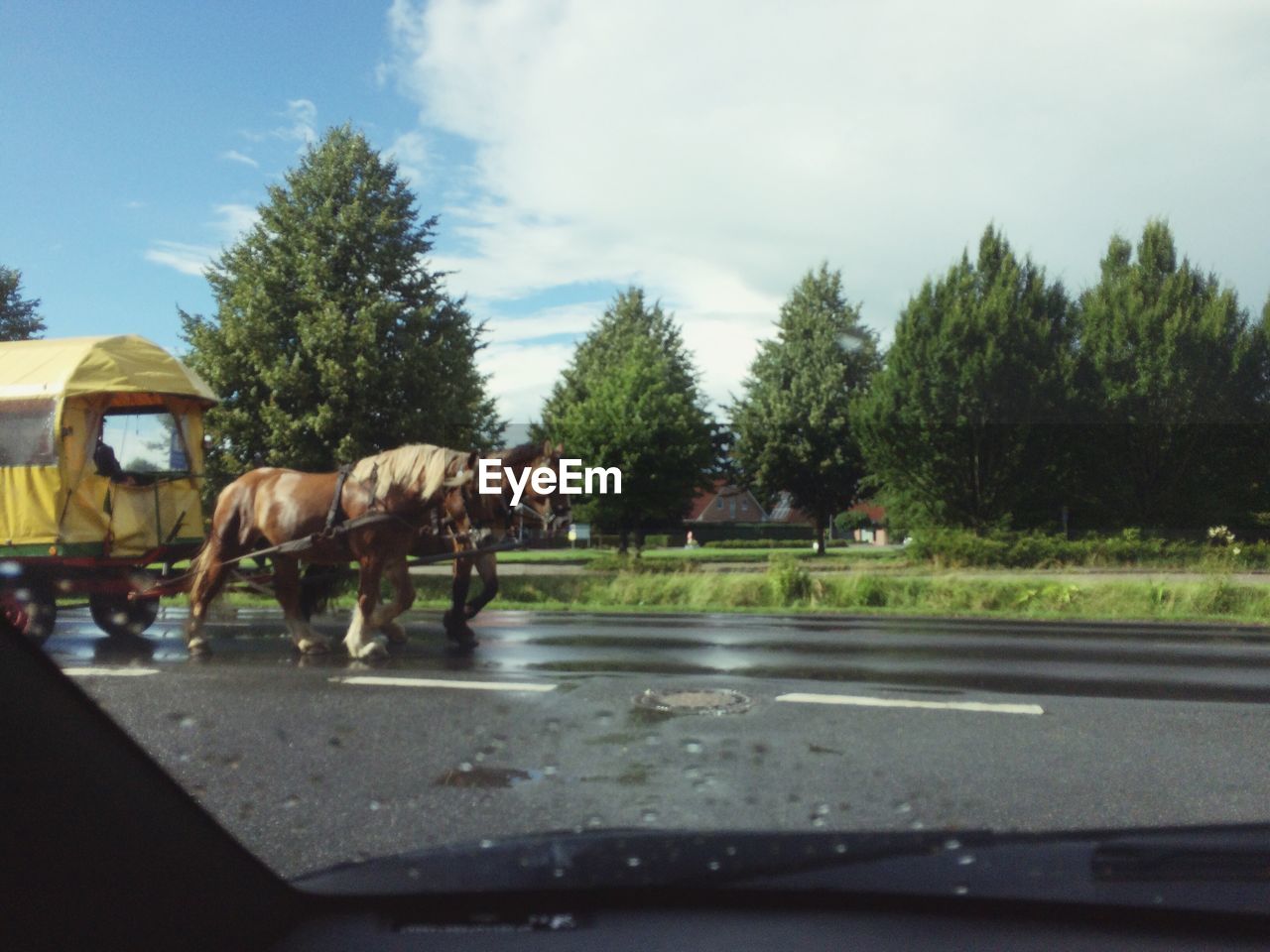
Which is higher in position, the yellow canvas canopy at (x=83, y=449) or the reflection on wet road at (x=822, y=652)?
the yellow canvas canopy at (x=83, y=449)

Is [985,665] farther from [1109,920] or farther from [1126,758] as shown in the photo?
[1109,920]

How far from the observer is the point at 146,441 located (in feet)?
33.8

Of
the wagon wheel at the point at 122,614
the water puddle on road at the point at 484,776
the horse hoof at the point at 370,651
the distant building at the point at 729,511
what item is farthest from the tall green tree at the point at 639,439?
the water puddle on road at the point at 484,776

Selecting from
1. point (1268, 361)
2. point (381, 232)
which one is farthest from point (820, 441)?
point (381, 232)

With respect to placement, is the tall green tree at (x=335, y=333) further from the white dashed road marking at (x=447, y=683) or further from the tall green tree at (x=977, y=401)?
the tall green tree at (x=977, y=401)

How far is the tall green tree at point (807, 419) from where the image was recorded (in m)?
42.0

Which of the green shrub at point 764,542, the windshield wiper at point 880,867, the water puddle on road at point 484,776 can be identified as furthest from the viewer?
the green shrub at point 764,542

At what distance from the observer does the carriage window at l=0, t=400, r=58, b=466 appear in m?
9.38

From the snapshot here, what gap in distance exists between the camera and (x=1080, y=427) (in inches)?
1176

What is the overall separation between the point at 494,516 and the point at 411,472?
858 millimetres

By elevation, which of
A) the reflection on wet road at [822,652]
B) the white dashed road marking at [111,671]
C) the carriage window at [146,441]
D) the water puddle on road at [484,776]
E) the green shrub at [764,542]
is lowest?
the green shrub at [764,542]

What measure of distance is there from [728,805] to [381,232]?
14.7 m

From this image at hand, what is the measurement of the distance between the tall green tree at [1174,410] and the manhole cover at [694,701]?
25630 millimetres

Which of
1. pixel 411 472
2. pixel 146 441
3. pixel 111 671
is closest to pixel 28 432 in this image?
pixel 146 441
